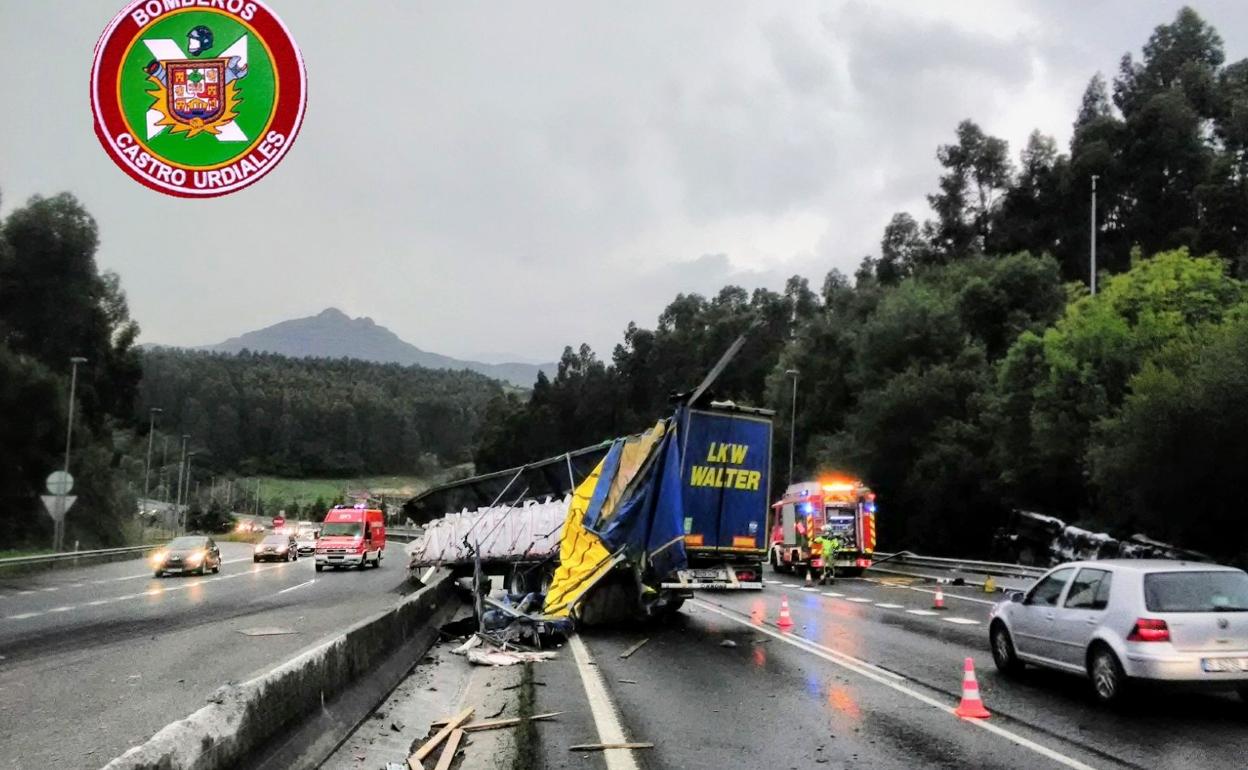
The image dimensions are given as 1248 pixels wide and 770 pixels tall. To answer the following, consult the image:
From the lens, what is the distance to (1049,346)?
3956cm

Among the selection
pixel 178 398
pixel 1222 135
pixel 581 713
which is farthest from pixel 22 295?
pixel 178 398

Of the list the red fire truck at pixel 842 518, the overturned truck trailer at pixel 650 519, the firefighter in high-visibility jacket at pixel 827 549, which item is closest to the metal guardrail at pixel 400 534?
the red fire truck at pixel 842 518

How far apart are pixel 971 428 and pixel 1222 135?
1397 inches

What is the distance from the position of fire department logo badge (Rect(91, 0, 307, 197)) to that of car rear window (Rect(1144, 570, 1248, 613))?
8.94m

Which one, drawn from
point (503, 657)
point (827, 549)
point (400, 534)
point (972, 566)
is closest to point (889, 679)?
point (503, 657)

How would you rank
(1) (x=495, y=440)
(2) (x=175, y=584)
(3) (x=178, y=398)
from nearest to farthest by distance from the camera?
(2) (x=175, y=584) < (1) (x=495, y=440) < (3) (x=178, y=398)

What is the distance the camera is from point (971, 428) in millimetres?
49594

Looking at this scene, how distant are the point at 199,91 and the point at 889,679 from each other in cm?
930

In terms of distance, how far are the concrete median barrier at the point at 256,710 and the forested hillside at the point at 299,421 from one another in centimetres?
15826

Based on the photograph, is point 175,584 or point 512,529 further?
point 175,584

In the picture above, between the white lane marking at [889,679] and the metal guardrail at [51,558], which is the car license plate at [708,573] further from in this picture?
the metal guardrail at [51,558]

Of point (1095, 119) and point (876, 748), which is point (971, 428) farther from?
point (876, 748)

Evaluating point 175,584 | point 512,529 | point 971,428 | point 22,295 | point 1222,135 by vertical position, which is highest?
point 1222,135

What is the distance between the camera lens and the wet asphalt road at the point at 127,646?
28.9 ft
